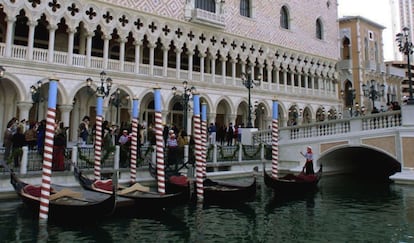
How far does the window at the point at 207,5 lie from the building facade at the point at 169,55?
7 centimetres

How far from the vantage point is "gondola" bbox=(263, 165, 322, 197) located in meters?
8.30

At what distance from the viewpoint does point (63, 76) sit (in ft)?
44.8

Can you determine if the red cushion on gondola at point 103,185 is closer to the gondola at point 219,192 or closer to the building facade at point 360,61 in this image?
the gondola at point 219,192

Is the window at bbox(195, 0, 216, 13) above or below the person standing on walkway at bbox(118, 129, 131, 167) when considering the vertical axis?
above

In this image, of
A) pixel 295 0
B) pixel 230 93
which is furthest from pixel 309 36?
pixel 230 93

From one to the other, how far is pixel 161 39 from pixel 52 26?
→ 4902 millimetres

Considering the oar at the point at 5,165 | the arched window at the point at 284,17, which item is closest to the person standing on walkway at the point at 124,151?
the oar at the point at 5,165

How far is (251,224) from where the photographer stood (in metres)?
5.72

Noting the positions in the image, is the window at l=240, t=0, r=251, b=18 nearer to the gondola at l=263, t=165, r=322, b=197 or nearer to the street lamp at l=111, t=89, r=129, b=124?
the street lamp at l=111, t=89, r=129, b=124

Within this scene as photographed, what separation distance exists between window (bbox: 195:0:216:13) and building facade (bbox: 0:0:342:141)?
7cm

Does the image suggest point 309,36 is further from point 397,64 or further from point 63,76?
point 397,64

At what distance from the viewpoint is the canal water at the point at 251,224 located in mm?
4902

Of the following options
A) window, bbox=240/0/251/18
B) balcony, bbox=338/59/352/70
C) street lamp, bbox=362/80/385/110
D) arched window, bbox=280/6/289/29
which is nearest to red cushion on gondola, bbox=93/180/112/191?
street lamp, bbox=362/80/385/110

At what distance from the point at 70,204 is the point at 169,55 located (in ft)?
46.9
